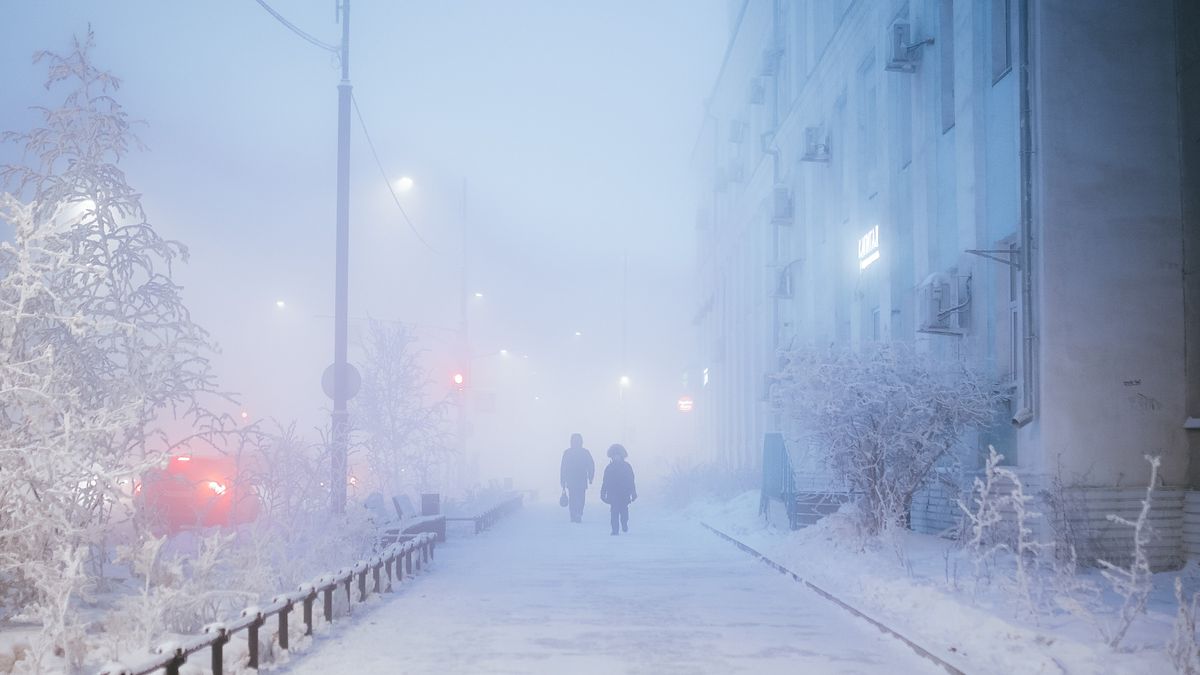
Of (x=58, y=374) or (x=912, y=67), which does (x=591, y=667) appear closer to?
(x=58, y=374)

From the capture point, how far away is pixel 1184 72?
46.2 feet

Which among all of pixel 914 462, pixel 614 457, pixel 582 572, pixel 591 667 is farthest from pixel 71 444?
pixel 614 457

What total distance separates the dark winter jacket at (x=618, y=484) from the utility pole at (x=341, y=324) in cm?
725

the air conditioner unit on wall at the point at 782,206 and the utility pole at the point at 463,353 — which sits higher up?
the air conditioner unit on wall at the point at 782,206

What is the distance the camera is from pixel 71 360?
11438 mm

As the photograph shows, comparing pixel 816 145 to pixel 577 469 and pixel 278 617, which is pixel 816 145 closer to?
pixel 577 469

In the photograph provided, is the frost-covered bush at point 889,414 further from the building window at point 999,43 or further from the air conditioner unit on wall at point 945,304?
the building window at point 999,43

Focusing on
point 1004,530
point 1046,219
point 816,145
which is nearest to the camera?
point 1004,530

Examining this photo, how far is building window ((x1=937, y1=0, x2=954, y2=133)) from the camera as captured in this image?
1925 cm

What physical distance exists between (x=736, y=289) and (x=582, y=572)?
97.7ft

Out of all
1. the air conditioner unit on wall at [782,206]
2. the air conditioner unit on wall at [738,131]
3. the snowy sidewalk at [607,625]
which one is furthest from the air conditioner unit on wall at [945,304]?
the air conditioner unit on wall at [738,131]

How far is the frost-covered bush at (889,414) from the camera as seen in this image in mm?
14930

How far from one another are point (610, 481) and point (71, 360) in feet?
45.6

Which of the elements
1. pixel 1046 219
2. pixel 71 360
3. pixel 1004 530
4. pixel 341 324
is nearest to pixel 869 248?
pixel 1046 219
